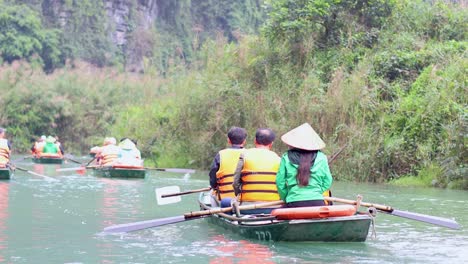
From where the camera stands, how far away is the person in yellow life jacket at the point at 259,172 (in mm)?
9047

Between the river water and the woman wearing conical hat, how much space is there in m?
0.49

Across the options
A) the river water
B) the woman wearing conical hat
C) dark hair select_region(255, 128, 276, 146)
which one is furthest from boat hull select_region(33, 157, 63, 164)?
the woman wearing conical hat

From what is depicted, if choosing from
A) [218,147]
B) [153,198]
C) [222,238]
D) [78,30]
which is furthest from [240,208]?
[78,30]

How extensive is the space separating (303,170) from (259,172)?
80 centimetres

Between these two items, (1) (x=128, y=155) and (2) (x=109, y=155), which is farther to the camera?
(2) (x=109, y=155)

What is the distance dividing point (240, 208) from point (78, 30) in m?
44.8

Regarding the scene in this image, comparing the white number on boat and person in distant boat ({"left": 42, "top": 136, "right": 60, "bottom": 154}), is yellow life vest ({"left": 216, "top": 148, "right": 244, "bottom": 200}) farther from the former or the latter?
person in distant boat ({"left": 42, "top": 136, "right": 60, "bottom": 154})

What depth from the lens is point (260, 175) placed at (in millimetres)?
9109

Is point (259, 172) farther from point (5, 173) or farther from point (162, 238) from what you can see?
point (5, 173)

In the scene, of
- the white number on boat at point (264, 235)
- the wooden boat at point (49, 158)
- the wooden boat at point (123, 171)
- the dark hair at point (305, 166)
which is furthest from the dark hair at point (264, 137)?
the wooden boat at point (49, 158)

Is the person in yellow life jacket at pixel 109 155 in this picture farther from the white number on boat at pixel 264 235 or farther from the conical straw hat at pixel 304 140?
the conical straw hat at pixel 304 140

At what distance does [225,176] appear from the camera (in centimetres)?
987

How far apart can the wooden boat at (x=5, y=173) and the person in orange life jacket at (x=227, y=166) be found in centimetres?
788

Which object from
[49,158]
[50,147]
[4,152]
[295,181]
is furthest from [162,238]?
[50,147]
